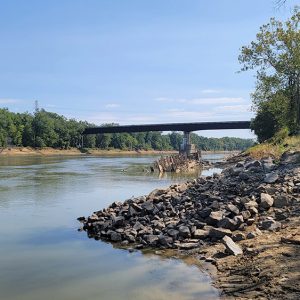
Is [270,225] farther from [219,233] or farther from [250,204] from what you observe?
[250,204]

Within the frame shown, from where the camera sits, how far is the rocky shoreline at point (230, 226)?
9.60m

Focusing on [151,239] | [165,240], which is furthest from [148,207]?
[165,240]

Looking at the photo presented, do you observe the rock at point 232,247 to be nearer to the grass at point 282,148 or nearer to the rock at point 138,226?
the rock at point 138,226

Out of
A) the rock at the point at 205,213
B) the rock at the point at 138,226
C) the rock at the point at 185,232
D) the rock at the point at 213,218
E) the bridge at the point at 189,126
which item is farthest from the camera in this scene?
the bridge at the point at 189,126

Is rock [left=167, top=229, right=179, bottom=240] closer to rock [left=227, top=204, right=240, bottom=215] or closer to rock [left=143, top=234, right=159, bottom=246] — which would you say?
rock [left=143, top=234, right=159, bottom=246]

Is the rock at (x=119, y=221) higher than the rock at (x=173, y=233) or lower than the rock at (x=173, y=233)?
lower

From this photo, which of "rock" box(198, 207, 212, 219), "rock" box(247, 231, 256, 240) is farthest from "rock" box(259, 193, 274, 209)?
"rock" box(247, 231, 256, 240)

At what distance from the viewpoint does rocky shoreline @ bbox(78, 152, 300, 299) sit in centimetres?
960

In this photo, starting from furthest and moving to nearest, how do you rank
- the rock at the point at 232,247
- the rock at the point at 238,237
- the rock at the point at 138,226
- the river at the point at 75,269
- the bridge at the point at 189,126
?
the bridge at the point at 189,126
the rock at the point at 138,226
the rock at the point at 238,237
the rock at the point at 232,247
the river at the point at 75,269

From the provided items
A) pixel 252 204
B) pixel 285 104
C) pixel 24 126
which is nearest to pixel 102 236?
pixel 252 204

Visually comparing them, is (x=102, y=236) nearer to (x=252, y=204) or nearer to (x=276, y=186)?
(x=252, y=204)

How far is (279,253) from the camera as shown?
10219 mm

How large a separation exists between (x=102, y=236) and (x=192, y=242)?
4.16 m

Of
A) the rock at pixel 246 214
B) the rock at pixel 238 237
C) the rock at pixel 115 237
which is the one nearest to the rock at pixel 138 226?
the rock at pixel 115 237
